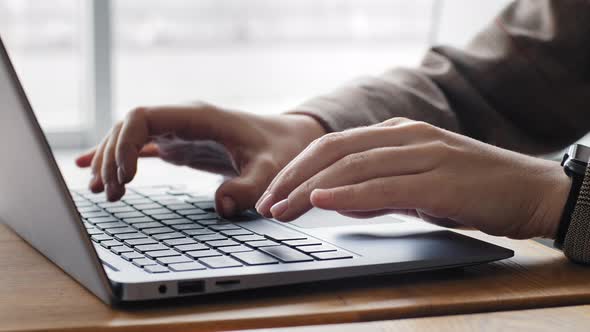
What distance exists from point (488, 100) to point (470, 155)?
0.38 metres

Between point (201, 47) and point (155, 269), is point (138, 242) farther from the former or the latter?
point (201, 47)

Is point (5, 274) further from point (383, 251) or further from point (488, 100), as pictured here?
point (488, 100)

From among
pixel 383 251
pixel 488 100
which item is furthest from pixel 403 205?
pixel 488 100

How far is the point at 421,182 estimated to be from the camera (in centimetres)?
58

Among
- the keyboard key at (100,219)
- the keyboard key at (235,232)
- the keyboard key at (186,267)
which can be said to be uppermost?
the keyboard key at (186,267)

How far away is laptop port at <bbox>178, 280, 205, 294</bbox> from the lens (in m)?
0.46

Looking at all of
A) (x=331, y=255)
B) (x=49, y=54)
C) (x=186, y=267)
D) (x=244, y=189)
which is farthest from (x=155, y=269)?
(x=49, y=54)

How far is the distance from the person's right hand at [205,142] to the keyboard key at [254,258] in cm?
18

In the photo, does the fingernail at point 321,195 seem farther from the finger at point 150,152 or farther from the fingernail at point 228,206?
the finger at point 150,152

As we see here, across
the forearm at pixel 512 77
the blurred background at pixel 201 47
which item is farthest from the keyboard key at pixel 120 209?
the blurred background at pixel 201 47

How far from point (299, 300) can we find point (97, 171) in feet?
1.20

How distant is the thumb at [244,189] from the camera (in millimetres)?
663

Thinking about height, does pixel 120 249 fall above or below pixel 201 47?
above

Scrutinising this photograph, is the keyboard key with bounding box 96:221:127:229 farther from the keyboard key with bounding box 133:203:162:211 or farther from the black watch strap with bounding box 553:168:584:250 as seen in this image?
the black watch strap with bounding box 553:168:584:250
